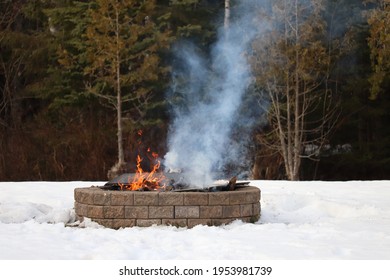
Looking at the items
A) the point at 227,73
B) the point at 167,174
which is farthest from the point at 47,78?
the point at 167,174

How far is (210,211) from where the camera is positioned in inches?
351

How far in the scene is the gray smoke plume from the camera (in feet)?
68.2

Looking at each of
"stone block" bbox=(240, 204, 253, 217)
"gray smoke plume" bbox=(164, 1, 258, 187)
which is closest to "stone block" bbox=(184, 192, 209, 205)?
"stone block" bbox=(240, 204, 253, 217)

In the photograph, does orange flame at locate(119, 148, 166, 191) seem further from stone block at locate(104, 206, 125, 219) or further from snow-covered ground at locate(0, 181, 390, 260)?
snow-covered ground at locate(0, 181, 390, 260)

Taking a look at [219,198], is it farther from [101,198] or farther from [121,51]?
[121,51]

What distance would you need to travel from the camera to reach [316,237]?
8.07m

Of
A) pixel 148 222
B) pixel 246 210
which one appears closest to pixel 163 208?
pixel 148 222

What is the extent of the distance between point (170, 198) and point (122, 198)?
64 centimetres

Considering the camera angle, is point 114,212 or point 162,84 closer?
point 114,212

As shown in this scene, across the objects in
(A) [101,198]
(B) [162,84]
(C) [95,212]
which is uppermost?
(B) [162,84]

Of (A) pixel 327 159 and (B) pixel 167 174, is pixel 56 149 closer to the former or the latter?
(A) pixel 327 159

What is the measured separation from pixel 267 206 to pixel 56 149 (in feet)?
40.8

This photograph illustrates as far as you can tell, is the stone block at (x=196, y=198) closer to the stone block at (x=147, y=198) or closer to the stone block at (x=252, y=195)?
the stone block at (x=147, y=198)

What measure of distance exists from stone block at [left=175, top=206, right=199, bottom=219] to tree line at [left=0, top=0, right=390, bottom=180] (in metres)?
11.4
